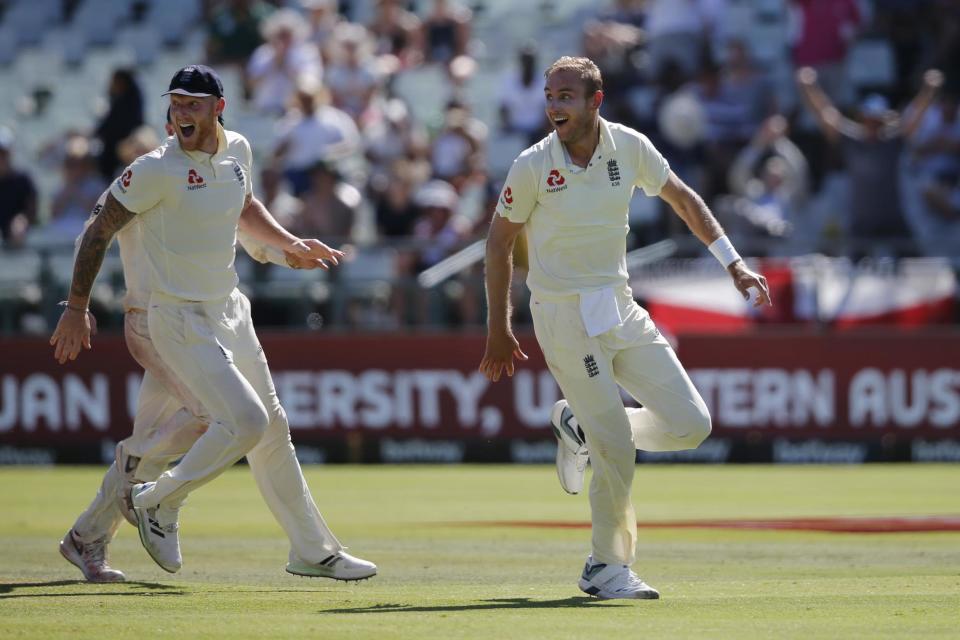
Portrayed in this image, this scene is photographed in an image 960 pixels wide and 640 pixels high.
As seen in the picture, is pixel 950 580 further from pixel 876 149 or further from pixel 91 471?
pixel 91 471

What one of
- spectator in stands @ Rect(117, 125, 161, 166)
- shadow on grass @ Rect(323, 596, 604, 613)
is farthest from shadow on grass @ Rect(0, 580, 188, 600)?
spectator in stands @ Rect(117, 125, 161, 166)

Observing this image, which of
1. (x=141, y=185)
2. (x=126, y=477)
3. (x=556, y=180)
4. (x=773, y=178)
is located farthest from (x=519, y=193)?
(x=773, y=178)

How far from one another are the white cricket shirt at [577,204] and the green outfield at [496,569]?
1.53 meters

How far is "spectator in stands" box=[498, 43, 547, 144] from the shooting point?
64.7ft

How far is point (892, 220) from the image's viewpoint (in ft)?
57.6

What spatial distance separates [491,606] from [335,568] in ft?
4.04

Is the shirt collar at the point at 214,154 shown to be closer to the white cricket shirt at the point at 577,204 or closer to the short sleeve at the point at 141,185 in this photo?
the short sleeve at the point at 141,185

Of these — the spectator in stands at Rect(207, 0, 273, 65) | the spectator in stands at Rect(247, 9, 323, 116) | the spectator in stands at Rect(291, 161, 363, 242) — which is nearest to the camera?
the spectator in stands at Rect(291, 161, 363, 242)

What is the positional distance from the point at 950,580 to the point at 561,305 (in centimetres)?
241

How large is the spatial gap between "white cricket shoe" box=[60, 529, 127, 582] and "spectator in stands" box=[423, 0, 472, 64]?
1390 cm

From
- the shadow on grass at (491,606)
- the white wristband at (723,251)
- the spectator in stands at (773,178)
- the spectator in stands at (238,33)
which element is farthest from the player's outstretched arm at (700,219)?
the spectator in stands at (238,33)

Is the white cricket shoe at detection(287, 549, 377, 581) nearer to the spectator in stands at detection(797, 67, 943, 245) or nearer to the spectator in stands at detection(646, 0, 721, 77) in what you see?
the spectator in stands at detection(797, 67, 943, 245)

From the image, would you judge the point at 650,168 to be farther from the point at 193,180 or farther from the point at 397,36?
the point at 397,36

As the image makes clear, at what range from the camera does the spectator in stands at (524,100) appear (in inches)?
777
